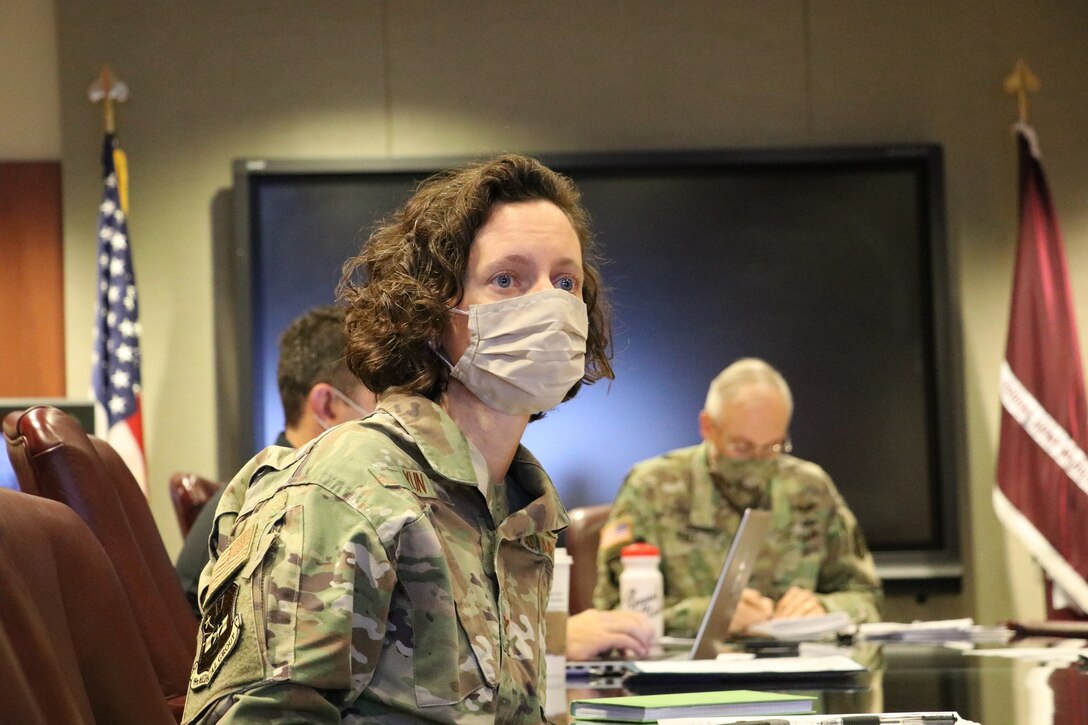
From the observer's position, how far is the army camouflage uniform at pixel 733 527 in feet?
11.3

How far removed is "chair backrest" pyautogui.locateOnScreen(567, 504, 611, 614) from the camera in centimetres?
336

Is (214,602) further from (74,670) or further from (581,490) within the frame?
(581,490)

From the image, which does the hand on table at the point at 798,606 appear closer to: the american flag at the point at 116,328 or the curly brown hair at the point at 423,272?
the curly brown hair at the point at 423,272

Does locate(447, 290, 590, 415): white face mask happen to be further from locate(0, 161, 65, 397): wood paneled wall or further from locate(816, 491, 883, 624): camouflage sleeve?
locate(0, 161, 65, 397): wood paneled wall

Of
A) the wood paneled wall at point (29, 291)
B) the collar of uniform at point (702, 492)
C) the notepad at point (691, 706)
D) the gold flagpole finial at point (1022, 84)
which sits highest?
the gold flagpole finial at point (1022, 84)

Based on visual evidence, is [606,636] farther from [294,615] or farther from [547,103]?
[547,103]

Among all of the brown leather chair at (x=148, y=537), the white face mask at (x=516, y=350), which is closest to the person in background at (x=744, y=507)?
the brown leather chair at (x=148, y=537)

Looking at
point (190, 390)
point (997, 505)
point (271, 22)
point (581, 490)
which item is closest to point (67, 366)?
point (190, 390)

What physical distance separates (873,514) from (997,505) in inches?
19.0

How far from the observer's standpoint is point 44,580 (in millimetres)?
1007

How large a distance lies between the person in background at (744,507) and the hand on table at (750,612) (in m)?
0.42

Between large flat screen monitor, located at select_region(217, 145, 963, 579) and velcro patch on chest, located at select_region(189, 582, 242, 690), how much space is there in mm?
4127

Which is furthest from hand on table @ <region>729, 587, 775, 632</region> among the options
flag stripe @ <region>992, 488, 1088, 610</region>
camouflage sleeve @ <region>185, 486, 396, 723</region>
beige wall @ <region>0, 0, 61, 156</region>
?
beige wall @ <region>0, 0, 61, 156</region>

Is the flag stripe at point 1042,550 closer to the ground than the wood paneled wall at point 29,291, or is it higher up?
closer to the ground
